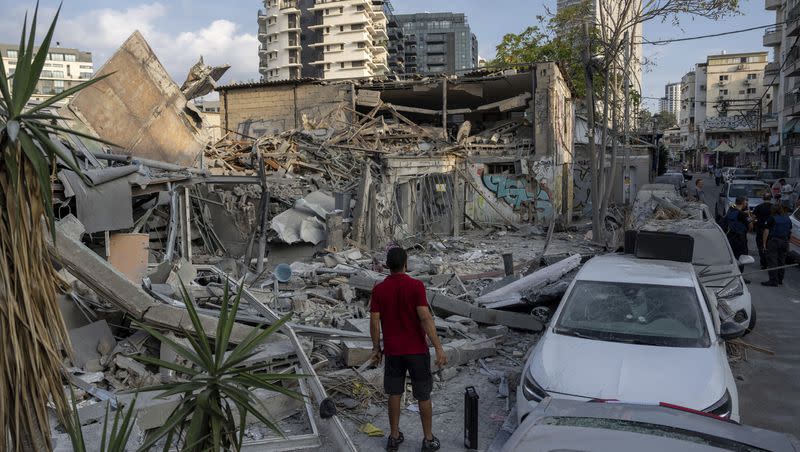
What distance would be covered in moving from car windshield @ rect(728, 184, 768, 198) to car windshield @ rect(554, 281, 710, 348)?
18983 mm

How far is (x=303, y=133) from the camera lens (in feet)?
69.5

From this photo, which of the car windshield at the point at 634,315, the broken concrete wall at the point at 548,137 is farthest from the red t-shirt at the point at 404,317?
the broken concrete wall at the point at 548,137

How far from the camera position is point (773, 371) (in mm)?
7289

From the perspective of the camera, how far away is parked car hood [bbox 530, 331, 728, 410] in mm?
4738

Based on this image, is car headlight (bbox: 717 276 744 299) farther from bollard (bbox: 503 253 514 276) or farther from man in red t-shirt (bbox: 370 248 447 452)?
man in red t-shirt (bbox: 370 248 447 452)

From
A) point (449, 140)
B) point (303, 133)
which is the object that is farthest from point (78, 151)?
point (449, 140)

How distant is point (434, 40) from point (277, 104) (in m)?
115

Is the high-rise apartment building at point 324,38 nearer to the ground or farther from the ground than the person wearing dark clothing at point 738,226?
farther from the ground

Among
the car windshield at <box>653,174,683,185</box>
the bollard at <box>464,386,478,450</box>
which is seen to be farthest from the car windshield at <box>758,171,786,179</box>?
the bollard at <box>464,386,478,450</box>

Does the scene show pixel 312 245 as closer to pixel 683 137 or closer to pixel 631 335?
pixel 631 335

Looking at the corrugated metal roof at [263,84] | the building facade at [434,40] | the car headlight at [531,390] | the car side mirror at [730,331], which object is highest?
the building facade at [434,40]

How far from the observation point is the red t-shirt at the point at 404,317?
16.6 ft

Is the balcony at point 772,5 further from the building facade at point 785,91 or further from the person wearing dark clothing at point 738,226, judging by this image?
the person wearing dark clothing at point 738,226

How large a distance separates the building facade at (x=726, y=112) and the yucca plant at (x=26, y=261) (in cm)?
7241
